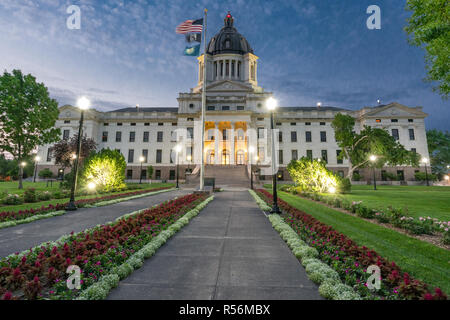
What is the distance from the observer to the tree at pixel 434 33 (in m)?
11.1

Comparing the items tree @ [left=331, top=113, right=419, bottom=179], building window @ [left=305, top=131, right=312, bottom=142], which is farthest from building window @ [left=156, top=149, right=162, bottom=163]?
tree @ [left=331, top=113, right=419, bottom=179]

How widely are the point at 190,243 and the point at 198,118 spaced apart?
41.9 meters

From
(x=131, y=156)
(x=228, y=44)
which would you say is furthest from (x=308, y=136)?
(x=131, y=156)

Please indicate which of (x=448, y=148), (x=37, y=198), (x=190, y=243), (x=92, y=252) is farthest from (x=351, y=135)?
(x=448, y=148)

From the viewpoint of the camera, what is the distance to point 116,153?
19.5 metres

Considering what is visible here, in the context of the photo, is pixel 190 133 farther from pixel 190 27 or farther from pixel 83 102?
pixel 83 102

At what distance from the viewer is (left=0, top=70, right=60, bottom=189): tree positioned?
79.4 ft

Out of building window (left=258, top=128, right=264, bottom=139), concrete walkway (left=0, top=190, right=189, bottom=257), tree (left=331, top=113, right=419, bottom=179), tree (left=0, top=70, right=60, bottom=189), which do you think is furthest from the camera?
building window (left=258, top=128, right=264, bottom=139)

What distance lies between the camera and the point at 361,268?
3721 millimetres

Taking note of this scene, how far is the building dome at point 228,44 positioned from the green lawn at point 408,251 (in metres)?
57.6

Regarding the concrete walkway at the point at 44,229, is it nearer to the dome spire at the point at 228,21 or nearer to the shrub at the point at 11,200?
the shrub at the point at 11,200

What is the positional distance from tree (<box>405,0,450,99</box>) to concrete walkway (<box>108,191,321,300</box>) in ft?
48.1

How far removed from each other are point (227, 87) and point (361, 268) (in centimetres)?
4817

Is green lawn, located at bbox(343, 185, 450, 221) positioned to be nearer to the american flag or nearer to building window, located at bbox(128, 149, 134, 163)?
the american flag
